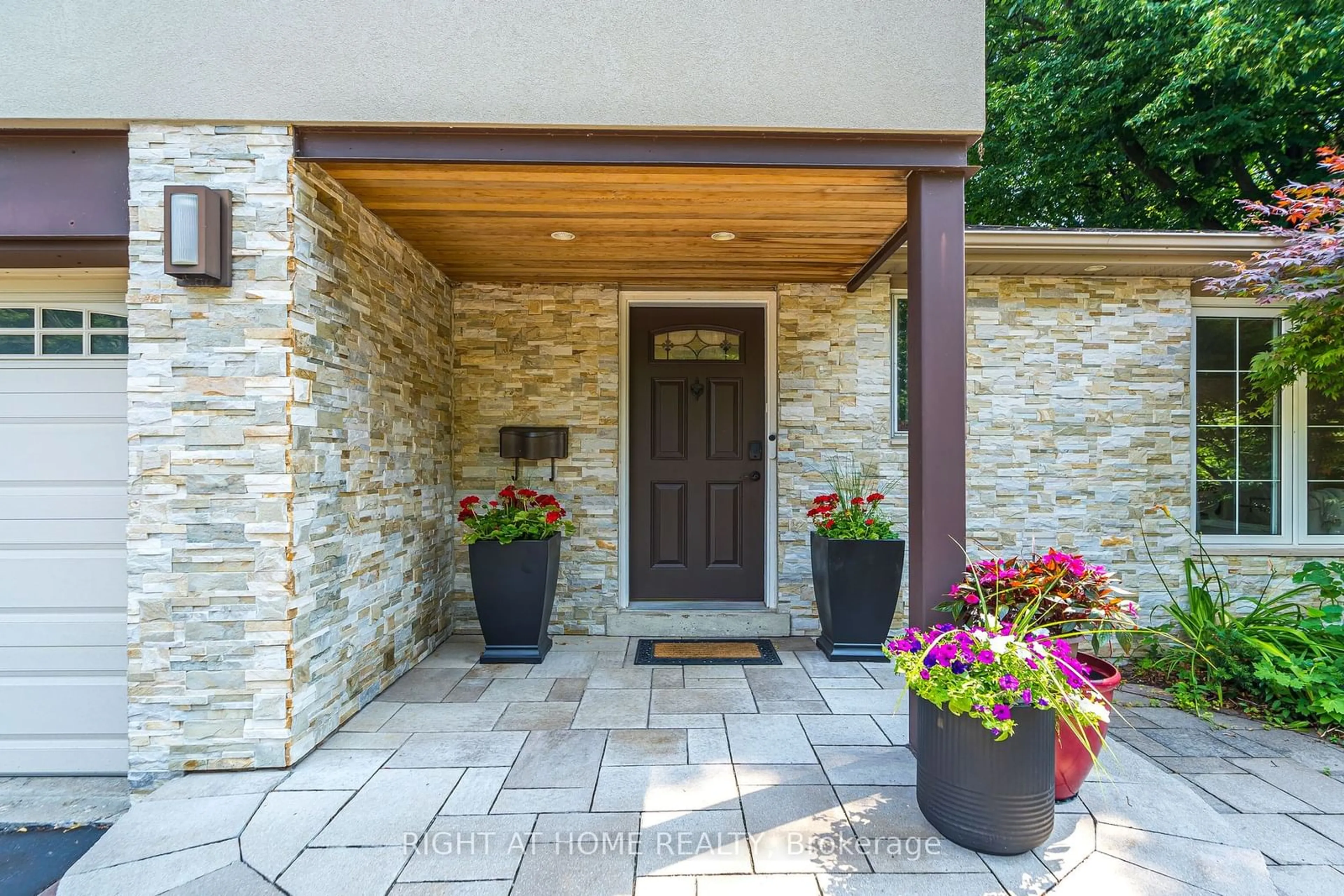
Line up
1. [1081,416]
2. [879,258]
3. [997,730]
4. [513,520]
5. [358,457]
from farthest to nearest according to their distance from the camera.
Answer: [1081,416] < [513,520] < [879,258] < [358,457] < [997,730]

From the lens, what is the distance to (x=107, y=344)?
2488 millimetres

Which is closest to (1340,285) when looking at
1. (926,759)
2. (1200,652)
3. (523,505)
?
(1200,652)

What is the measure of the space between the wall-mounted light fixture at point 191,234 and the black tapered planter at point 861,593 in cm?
296

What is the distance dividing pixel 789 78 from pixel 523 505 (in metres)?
2.55

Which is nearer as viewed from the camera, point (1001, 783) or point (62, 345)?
point (1001, 783)

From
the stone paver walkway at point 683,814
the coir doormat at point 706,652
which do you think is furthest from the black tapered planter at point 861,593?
the stone paver walkway at point 683,814

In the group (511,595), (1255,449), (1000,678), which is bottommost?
(511,595)

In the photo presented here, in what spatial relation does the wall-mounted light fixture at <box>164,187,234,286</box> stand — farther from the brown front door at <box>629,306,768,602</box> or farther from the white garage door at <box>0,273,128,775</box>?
the brown front door at <box>629,306,768,602</box>

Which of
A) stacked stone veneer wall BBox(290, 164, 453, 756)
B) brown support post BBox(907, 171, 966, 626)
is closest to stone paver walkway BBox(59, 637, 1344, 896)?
stacked stone veneer wall BBox(290, 164, 453, 756)

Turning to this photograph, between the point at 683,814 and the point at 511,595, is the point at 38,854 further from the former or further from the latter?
the point at 683,814

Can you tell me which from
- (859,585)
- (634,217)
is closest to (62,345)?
(634,217)

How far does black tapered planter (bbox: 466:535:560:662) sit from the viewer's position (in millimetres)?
3258

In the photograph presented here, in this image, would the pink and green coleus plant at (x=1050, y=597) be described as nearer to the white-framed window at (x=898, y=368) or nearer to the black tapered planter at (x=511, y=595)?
the white-framed window at (x=898, y=368)

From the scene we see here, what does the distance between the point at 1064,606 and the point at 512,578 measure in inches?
97.9
